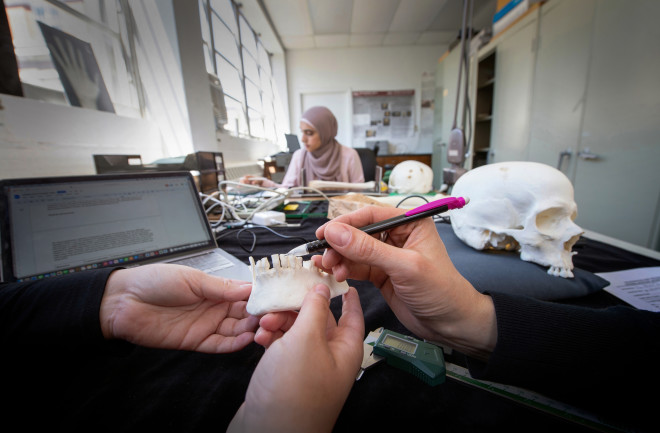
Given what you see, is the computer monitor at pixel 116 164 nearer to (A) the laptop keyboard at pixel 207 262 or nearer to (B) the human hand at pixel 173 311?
(A) the laptop keyboard at pixel 207 262

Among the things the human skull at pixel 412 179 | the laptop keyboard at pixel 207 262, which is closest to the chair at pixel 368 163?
the human skull at pixel 412 179

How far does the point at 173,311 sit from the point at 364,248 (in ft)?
1.37

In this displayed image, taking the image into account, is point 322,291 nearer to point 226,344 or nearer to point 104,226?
point 226,344

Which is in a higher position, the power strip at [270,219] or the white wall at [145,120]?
the white wall at [145,120]

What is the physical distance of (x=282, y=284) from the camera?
1.52 feet

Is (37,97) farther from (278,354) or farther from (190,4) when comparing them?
(278,354)

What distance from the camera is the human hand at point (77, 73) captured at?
1.18m

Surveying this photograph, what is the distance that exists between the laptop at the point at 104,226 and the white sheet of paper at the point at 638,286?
3.02ft

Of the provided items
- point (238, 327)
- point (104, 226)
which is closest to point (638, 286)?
point (238, 327)

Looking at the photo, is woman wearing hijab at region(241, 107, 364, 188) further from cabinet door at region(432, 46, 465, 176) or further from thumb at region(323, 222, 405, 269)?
thumb at region(323, 222, 405, 269)

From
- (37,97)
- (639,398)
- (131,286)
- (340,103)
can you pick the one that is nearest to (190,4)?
(37,97)

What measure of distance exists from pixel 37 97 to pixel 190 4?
1438 millimetres

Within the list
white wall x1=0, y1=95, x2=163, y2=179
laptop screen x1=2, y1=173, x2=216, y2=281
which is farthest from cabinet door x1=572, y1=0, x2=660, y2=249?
white wall x1=0, y1=95, x2=163, y2=179

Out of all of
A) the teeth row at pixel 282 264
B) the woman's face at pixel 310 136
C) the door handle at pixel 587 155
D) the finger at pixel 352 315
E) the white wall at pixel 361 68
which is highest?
the white wall at pixel 361 68
